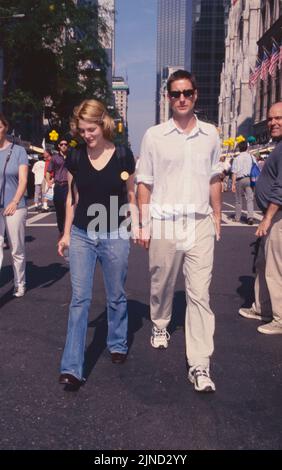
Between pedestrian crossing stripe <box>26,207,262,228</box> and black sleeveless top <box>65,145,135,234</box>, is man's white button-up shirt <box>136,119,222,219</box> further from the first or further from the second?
pedestrian crossing stripe <box>26,207,262,228</box>

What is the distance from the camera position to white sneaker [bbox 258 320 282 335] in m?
4.79

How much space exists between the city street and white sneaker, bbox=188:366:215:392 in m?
0.05

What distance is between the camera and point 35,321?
506 cm

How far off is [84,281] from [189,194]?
94 cm

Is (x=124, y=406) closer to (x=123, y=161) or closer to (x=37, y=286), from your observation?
(x=123, y=161)

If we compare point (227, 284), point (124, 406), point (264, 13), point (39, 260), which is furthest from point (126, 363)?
point (264, 13)

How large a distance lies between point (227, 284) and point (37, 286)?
Result: 246 centimetres

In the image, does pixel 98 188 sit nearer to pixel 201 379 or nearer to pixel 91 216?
pixel 91 216

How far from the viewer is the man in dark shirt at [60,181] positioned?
867 cm

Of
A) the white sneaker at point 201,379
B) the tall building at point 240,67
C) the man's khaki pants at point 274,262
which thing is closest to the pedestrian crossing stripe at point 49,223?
the man's khaki pants at point 274,262

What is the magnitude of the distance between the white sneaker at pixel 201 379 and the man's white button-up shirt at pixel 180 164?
3.54ft

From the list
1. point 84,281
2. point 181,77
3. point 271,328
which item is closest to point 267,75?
point 271,328

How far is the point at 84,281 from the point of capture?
3.58m

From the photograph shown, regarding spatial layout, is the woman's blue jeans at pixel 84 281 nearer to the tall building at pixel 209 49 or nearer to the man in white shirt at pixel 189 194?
the man in white shirt at pixel 189 194
